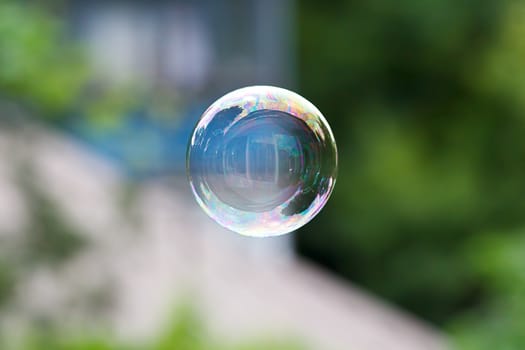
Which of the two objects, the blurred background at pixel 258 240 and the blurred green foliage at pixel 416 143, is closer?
the blurred background at pixel 258 240

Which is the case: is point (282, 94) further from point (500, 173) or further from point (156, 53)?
point (500, 173)

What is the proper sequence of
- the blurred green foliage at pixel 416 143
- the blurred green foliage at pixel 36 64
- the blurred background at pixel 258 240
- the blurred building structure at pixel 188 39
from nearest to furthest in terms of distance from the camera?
the blurred green foliage at pixel 36 64
the blurred background at pixel 258 240
the blurred building structure at pixel 188 39
the blurred green foliage at pixel 416 143

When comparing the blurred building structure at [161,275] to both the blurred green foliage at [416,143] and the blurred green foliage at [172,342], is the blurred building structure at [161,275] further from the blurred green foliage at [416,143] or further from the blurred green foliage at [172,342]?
the blurred green foliage at [416,143]

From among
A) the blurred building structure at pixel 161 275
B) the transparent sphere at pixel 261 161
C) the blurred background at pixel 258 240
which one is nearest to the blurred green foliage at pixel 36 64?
the blurred background at pixel 258 240

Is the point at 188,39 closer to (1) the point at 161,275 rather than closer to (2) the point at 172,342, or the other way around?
(1) the point at 161,275

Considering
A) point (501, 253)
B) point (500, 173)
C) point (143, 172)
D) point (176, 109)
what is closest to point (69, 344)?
point (143, 172)

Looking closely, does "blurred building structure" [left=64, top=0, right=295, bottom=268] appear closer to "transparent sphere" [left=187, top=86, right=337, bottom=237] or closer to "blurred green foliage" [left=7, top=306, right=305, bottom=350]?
"blurred green foliage" [left=7, top=306, right=305, bottom=350]
